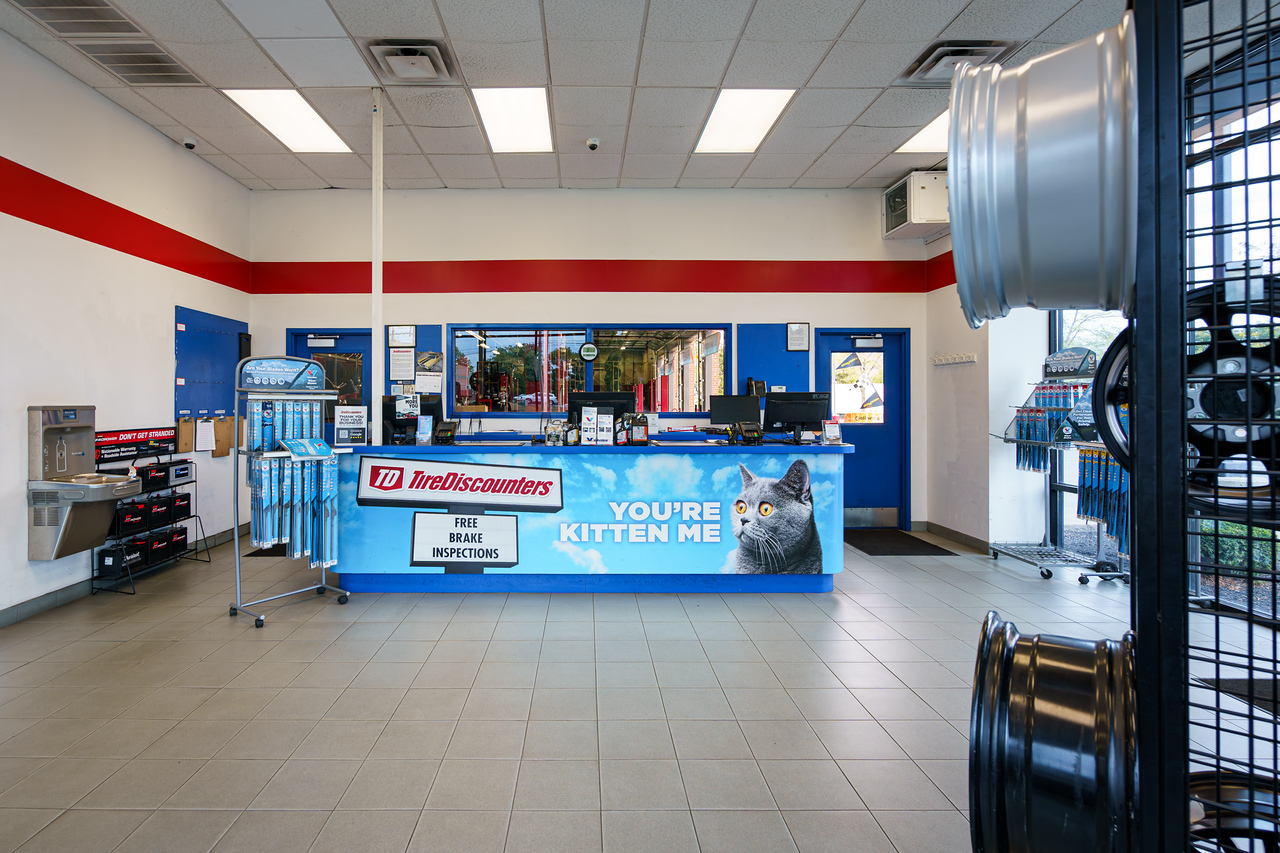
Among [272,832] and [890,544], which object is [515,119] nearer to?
[272,832]

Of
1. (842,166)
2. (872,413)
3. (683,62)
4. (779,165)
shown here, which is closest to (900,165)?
(842,166)

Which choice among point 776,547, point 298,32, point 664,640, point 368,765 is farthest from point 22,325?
point 776,547

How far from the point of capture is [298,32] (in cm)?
385

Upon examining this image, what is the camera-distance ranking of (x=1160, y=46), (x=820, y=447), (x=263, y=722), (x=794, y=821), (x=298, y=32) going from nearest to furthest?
(x=1160, y=46) → (x=794, y=821) → (x=263, y=722) → (x=298, y=32) → (x=820, y=447)

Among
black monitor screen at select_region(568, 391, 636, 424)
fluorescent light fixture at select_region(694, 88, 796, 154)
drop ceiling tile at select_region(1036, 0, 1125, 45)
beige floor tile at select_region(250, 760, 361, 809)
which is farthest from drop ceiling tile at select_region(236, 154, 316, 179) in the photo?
drop ceiling tile at select_region(1036, 0, 1125, 45)

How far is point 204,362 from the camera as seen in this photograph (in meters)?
5.75

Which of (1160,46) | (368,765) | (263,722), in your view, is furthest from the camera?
(263,722)

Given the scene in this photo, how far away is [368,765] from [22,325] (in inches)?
152

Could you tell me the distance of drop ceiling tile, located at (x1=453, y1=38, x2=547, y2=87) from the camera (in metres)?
4.02

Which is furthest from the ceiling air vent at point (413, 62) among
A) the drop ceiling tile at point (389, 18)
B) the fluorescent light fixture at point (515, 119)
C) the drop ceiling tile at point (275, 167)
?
the drop ceiling tile at point (275, 167)

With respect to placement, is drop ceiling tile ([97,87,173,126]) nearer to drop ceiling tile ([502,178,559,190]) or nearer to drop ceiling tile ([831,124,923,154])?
drop ceiling tile ([502,178,559,190])

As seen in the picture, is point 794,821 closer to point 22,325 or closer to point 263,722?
point 263,722

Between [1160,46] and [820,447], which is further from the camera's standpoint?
[820,447]

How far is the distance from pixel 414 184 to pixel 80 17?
9.67ft
